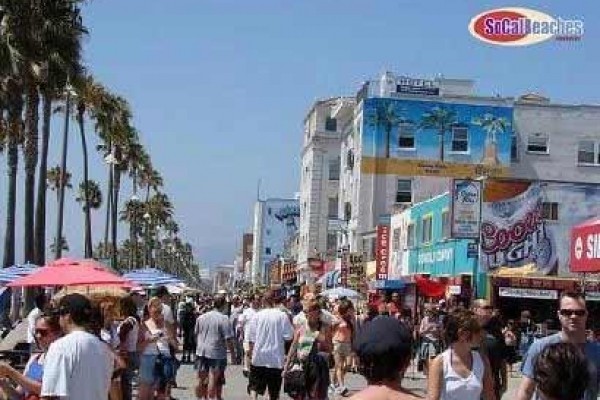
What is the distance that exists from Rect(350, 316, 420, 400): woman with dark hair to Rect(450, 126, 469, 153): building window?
61.7 m

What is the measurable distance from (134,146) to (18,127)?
38503 millimetres

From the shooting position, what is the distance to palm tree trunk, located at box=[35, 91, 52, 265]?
36156 mm

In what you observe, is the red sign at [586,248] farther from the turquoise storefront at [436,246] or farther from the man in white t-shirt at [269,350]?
the turquoise storefront at [436,246]

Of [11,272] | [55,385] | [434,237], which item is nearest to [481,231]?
[434,237]

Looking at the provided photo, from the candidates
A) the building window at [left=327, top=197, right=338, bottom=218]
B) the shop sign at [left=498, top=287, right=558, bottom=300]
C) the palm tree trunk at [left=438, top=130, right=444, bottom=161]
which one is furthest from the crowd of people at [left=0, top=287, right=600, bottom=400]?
the building window at [left=327, top=197, right=338, bottom=218]

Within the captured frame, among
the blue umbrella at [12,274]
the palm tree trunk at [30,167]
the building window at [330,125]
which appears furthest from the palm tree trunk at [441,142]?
the blue umbrella at [12,274]

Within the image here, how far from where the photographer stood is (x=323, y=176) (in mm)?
85125

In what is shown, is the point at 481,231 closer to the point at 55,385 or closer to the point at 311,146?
the point at 55,385

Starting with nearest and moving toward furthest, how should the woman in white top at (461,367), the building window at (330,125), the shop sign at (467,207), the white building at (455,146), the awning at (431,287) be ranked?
the woman in white top at (461,367)
the shop sign at (467,207)
the awning at (431,287)
the white building at (455,146)
the building window at (330,125)

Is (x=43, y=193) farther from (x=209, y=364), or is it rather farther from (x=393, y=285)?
(x=209, y=364)

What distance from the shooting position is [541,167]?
212 ft

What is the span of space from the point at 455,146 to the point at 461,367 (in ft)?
191

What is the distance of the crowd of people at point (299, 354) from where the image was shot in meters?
4.48

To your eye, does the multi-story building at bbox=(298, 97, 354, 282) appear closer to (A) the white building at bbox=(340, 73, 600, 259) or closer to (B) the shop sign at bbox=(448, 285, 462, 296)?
(A) the white building at bbox=(340, 73, 600, 259)
